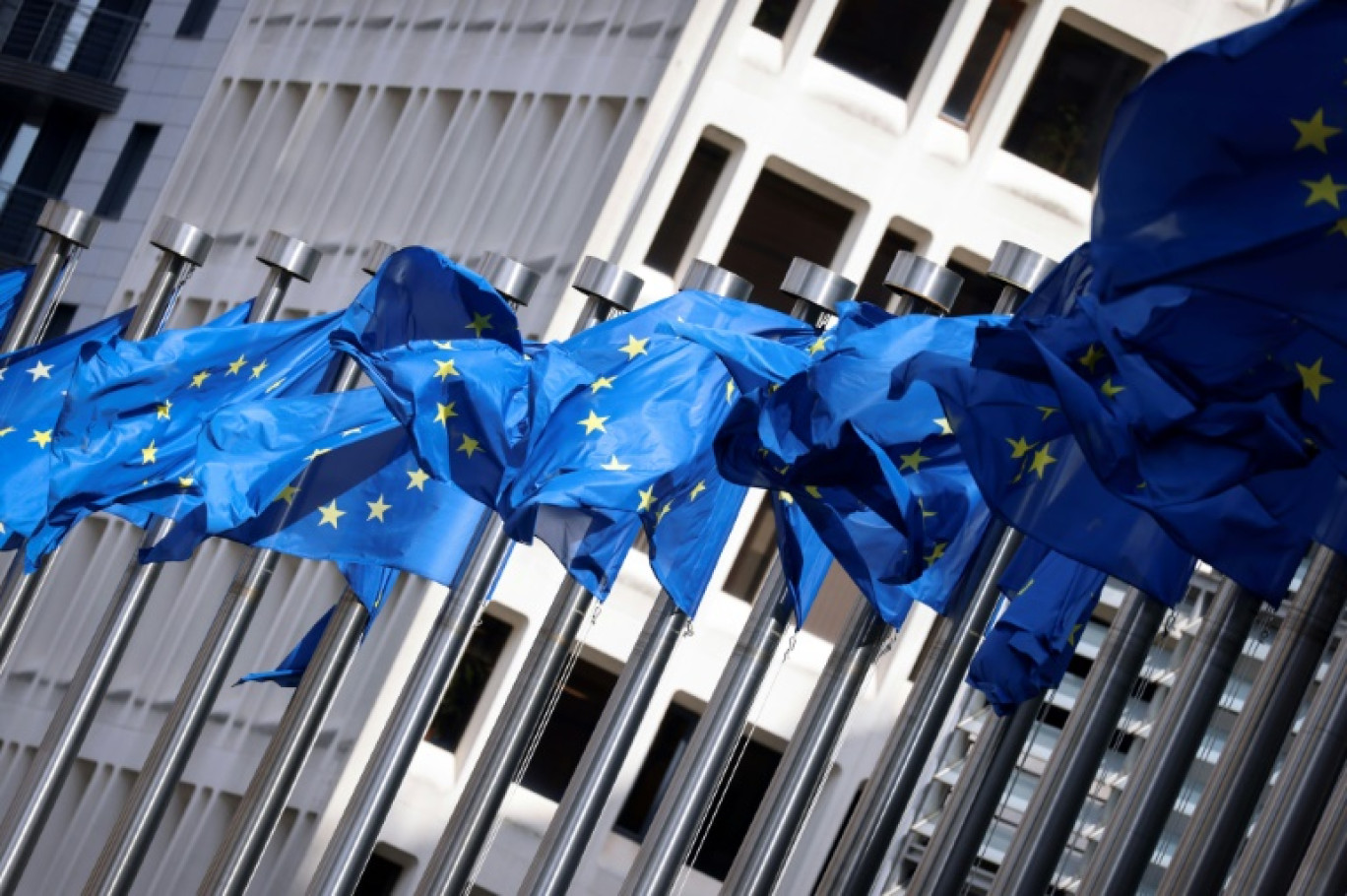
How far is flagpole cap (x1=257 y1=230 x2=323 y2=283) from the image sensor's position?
37562mm

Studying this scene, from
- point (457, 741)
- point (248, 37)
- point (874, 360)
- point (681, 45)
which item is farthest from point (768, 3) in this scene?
point (874, 360)

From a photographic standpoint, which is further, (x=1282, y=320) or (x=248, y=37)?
(x=248, y=37)

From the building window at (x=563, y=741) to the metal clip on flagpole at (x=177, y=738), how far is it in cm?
973

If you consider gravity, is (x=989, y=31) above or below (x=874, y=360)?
above

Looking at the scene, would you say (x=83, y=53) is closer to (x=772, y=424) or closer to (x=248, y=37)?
(x=248, y=37)

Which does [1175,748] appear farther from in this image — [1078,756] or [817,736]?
[817,736]

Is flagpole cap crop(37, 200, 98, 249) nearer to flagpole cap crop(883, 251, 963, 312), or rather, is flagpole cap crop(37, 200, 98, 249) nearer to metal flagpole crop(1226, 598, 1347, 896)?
flagpole cap crop(883, 251, 963, 312)

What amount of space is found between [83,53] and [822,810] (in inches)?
994

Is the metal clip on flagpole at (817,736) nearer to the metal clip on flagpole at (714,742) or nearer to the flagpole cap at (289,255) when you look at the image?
the metal clip on flagpole at (714,742)

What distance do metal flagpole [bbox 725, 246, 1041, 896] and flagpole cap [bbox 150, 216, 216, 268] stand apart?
38.2 feet

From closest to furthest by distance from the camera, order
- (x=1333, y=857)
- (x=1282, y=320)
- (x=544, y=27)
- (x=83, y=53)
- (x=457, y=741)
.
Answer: (x=1282, y=320), (x=1333, y=857), (x=457, y=741), (x=544, y=27), (x=83, y=53)

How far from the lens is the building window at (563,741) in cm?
4600

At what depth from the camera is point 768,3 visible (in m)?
47.7

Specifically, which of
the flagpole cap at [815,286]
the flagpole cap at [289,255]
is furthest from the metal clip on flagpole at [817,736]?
the flagpole cap at [289,255]
